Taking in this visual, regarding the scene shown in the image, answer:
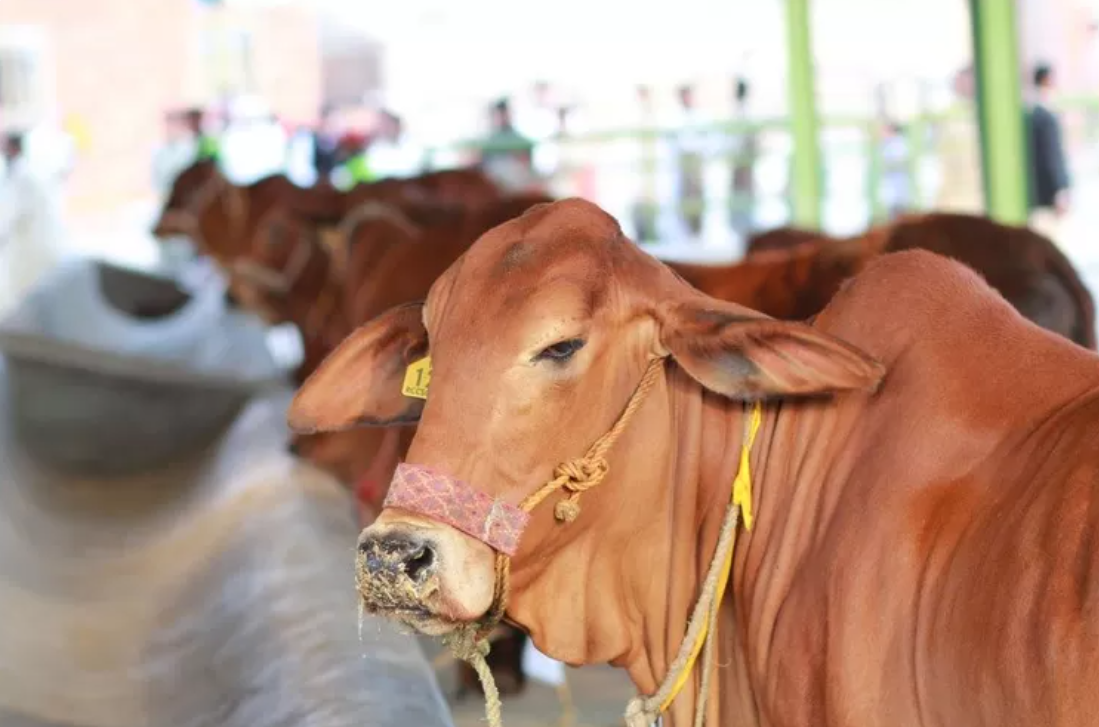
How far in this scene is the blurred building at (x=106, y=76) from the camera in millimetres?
27328

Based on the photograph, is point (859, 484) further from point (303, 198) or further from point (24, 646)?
point (303, 198)

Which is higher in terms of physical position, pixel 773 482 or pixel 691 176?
pixel 773 482

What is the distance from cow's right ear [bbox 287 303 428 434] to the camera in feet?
9.00

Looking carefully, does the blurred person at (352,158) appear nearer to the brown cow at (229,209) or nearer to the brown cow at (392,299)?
the brown cow at (229,209)

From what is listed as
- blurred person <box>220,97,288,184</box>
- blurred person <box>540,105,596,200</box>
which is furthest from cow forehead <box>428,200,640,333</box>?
blurred person <box>220,97,288,184</box>

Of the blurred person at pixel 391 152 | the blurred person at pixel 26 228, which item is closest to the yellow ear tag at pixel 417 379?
the blurred person at pixel 26 228

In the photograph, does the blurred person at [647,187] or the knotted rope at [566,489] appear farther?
the blurred person at [647,187]

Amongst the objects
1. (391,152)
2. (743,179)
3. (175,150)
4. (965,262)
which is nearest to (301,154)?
(175,150)

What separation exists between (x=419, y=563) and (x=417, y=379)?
0.49 metres

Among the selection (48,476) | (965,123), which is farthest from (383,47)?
(48,476)

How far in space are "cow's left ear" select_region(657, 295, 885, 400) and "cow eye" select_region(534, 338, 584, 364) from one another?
5.7 inches

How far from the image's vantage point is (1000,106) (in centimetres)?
652

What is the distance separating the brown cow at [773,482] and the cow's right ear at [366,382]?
0.09 metres

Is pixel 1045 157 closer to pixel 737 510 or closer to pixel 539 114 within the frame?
pixel 737 510
